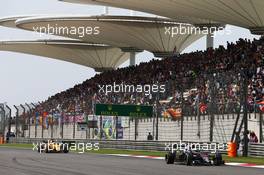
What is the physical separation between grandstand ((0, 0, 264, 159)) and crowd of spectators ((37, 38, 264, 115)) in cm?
5

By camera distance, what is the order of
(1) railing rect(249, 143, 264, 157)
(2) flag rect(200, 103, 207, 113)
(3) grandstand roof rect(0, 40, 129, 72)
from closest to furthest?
(1) railing rect(249, 143, 264, 157)
(2) flag rect(200, 103, 207, 113)
(3) grandstand roof rect(0, 40, 129, 72)

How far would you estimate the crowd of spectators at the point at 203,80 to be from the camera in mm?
27766

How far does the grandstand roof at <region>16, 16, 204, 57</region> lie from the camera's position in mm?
66062

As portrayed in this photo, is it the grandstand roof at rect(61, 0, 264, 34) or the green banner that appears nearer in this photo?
the green banner

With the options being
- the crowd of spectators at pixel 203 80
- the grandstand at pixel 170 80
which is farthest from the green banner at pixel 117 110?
the crowd of spectators at pixel 203 80

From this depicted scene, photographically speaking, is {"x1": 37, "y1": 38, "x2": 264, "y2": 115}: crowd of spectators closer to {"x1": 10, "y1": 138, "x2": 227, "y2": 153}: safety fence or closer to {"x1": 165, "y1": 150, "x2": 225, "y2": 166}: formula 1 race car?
{"x1": 10, "y1": 138, "x2": 227, "y2": 153}: safety fence

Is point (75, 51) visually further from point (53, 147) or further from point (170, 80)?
point (53, 147)

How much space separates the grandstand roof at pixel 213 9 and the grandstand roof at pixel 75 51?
35419mm

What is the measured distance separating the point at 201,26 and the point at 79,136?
1862 centimetres

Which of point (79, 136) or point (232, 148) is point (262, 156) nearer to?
point (232, 148)

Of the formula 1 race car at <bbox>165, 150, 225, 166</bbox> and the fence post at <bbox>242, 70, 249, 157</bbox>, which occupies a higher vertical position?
the fence post at <bbox>242, 70, 249, 157</bbox>

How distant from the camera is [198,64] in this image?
140ft

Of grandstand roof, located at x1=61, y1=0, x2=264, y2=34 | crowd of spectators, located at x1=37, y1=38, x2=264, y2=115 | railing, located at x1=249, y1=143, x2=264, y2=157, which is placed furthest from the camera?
grandstand roof, located at x1=61, y1=0, x2=264, y2=34

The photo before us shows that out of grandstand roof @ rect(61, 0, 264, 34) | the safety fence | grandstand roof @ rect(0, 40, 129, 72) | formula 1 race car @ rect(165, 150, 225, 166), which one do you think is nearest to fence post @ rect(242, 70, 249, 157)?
the safety fence
